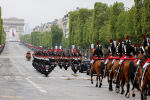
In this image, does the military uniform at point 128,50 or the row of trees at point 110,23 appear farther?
the row of trees at point 110,23

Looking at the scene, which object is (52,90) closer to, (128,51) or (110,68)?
(110,68)

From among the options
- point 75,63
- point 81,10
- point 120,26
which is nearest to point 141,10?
point 75,63

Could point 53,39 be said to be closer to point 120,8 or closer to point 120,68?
point 120,8

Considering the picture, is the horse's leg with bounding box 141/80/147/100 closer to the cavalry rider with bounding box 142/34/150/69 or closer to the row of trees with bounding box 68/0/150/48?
the cavalry rider with bounding box 142/34/150/69

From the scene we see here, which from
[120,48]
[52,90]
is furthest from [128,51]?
[52,90]

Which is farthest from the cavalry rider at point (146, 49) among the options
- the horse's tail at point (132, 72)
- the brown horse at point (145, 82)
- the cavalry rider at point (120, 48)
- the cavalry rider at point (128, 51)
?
the cavalry rider at point (120, 48)

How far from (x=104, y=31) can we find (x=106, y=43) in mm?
2153

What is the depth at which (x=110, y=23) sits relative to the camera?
70812 millimetres

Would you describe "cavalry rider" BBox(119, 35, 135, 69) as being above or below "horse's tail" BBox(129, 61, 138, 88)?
above

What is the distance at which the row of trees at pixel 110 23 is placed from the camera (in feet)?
165

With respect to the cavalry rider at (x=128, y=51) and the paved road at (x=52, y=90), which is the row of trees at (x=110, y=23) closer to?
the paved road at (x=52, y=90)

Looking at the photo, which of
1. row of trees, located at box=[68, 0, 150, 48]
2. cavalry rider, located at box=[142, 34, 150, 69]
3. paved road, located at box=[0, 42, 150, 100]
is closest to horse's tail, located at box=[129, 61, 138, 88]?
paved road, located at box=[0, 42, 150, 100]

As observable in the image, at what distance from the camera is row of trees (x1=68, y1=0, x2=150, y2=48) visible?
50406 mm

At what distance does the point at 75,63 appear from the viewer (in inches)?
1778
